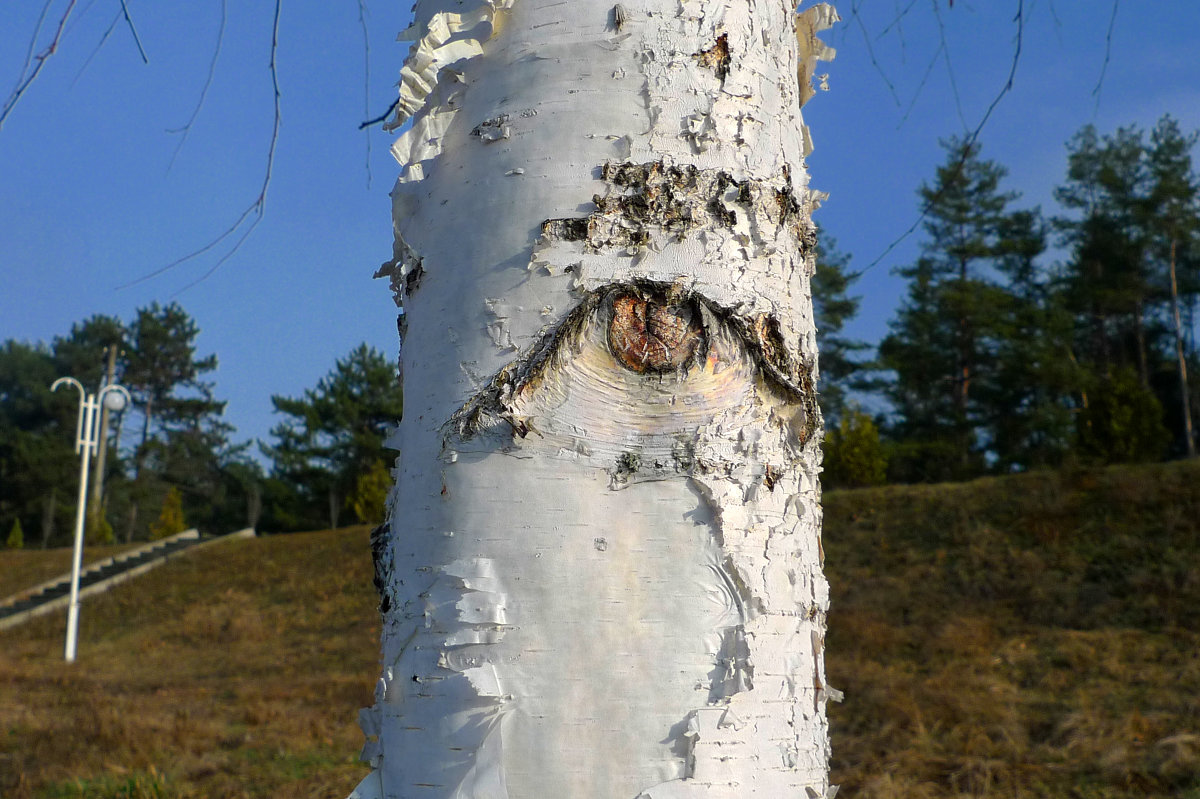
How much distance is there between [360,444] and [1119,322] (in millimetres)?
23881

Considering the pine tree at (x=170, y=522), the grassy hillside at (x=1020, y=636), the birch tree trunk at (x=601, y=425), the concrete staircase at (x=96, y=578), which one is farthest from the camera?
the pine tree at (x=170, y=522)

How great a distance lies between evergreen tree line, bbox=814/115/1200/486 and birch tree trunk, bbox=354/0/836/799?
1926 cm

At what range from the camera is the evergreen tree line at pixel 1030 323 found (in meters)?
22.0

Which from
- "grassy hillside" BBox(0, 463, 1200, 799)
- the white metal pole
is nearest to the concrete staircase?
"grassy hillside" BBox(0, 463, 1200, 799)

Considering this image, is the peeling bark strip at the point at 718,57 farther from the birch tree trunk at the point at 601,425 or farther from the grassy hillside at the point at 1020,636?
the grassy hillside at the point at 1020,636

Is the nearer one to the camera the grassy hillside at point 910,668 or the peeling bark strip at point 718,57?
the peeling bark strip at point 718,57

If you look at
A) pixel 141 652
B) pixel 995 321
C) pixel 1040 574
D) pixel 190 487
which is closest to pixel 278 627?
pixel 141 652

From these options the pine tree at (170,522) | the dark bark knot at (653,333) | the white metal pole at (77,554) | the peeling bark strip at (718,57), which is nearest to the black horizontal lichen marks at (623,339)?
the dark bark knot at (653,333)

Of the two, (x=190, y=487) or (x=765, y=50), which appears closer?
(x=765, y=50)

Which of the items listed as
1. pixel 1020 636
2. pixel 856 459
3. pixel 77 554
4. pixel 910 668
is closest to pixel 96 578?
pixel 77 554

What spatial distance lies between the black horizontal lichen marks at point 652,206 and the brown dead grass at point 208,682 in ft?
16.2

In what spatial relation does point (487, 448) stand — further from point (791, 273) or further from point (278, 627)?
point (278, 627)

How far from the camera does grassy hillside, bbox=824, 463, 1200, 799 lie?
5.28 meters

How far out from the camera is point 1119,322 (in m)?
25.5
